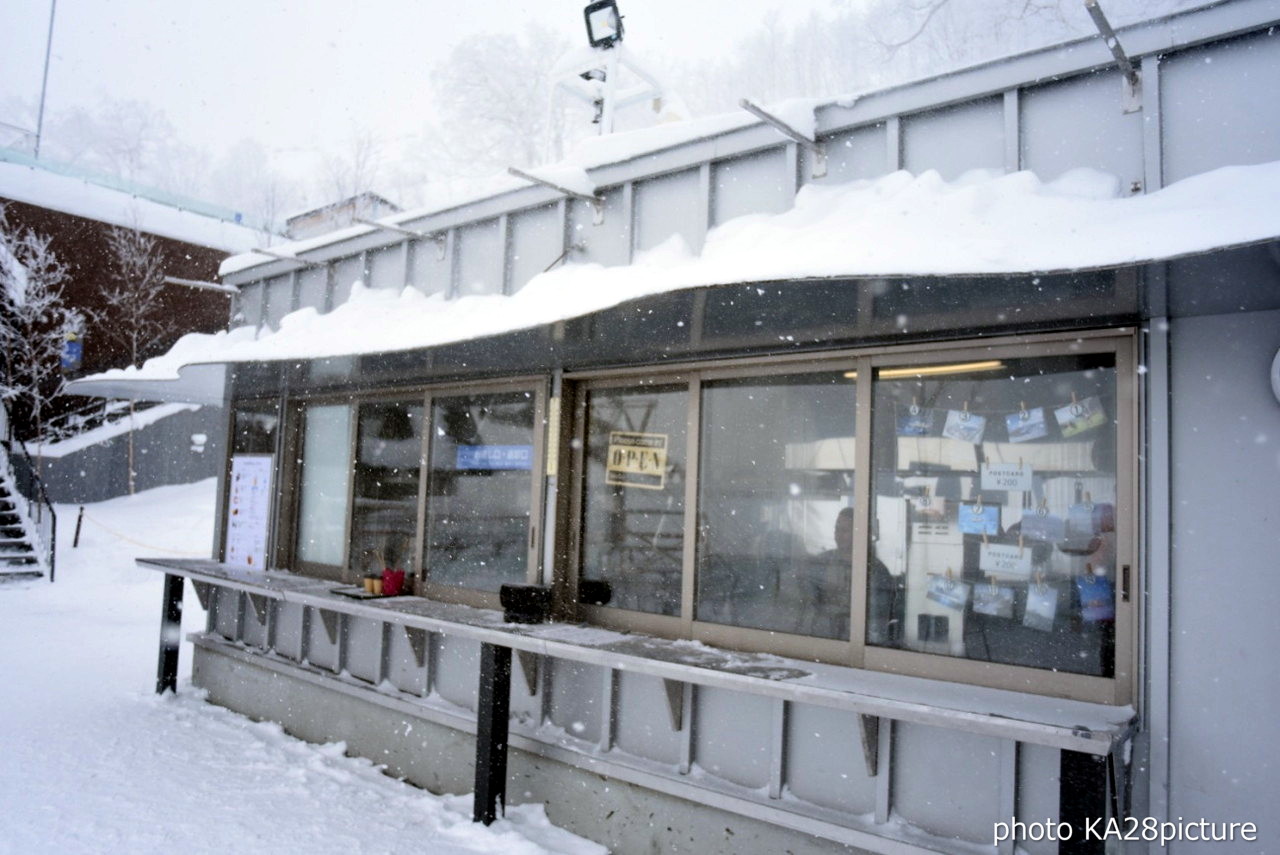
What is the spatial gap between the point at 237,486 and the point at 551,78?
528cm

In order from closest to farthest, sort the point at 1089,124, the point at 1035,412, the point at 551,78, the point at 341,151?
the point at 1089,124 < the point at 1035,412 < the point at 551,78 < the point at 341,151

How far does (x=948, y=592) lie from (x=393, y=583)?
417 cm

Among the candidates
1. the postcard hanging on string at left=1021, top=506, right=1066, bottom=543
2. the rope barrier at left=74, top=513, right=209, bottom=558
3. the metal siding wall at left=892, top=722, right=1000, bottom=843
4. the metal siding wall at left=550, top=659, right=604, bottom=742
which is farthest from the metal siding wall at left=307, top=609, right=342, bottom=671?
the rope barrier at left=74, top=513, right=209, bottom=558

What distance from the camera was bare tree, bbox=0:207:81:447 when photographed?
20.1 meters

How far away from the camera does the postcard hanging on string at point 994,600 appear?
12.9 ft

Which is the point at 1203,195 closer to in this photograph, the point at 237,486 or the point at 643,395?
the point at 643,395

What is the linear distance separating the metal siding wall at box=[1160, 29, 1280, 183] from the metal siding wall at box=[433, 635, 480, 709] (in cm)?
501

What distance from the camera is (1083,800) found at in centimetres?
304

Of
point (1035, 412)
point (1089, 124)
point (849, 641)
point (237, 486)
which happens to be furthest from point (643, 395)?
point (237, 486)

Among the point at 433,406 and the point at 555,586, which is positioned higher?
the point at 433,406

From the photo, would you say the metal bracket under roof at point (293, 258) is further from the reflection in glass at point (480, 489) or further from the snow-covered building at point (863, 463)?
the reflection in glass at point (480, 489)

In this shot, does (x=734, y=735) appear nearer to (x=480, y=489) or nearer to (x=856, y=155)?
(x=480, y=489)

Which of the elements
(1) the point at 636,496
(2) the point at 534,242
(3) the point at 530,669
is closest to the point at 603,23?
(2) the point at 534,242

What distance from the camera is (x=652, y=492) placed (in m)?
5.34
